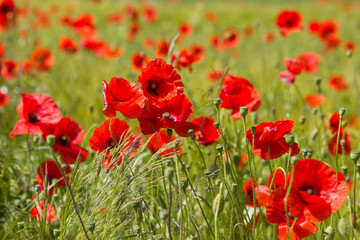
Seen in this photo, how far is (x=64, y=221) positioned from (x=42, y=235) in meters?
0.07

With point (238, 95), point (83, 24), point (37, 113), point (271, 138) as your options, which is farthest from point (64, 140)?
point (83, 24)

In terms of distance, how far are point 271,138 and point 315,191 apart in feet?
0.60

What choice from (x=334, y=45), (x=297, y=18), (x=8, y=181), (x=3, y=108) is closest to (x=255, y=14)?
(x=334, y=45)

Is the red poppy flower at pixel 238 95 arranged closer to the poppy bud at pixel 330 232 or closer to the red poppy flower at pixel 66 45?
the poppy bud at pixel 330 232

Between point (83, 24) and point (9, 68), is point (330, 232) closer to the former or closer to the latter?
point (9, 68)

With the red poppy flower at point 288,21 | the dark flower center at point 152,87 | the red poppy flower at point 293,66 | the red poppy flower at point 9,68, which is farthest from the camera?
the red poppy flower at point 9,68

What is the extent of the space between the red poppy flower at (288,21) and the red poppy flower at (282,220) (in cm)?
177

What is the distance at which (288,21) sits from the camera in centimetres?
270

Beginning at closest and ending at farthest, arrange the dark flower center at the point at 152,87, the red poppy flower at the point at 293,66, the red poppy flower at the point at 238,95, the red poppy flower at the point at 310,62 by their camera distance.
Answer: the dark flower center at the point at 152,87 → the red poppy flower at the point at 238,95 → the red poppy flower at the point at 293,66 → the red poppy flower at the point at 310,62

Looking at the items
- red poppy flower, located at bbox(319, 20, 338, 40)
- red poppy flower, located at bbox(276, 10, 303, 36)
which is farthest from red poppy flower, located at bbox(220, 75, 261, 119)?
red poppy flower, located at bbox(319, 20, 338, 40)

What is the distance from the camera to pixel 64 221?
1.11m

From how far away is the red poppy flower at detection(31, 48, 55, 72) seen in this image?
11.5 feet

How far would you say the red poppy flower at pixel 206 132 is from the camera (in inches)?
59.1

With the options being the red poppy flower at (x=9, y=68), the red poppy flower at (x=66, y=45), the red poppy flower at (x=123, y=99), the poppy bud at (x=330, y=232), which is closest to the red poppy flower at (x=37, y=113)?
the red poppy flower at (x=123, y=99)
